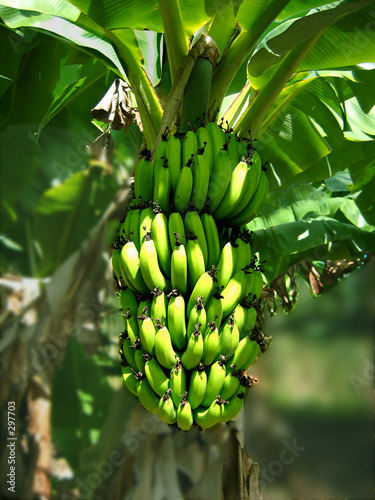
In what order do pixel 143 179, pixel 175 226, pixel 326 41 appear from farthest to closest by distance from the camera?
pixel 326 41 → pixel 143 179 → pixel 175 226

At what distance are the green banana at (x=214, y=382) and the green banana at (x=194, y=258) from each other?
205 millimetres

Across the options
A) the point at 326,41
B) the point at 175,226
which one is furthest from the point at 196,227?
the point at 326,41

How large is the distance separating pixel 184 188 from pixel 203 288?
25 cm

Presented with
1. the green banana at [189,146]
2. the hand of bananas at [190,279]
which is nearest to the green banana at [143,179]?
the hand of bananas at [190,279]

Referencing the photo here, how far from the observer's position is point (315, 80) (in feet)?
Answer: 5.39

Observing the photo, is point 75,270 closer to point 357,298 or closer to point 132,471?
point 132,471

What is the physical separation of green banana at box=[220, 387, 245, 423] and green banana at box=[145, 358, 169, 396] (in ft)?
0.50

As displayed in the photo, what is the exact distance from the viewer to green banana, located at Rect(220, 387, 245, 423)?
1.11 meters

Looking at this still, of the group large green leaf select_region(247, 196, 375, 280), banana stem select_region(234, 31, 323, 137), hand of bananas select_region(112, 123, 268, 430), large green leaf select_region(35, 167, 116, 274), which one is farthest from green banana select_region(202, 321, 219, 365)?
large green leaf select_region(247, 196, 375, 280)

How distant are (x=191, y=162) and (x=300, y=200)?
1657 mm

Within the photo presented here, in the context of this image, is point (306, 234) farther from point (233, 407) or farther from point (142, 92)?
point (233, 407)

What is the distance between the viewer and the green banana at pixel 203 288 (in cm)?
110

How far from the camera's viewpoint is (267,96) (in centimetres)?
136

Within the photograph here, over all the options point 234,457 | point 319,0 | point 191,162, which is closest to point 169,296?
point 191,162
